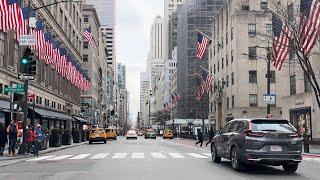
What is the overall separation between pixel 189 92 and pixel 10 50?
8094 cm

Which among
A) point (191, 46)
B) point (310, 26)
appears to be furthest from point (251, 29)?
point (191, 46)

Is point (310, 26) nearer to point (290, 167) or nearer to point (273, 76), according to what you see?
point (290, 167)

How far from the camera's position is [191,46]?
4513 inches

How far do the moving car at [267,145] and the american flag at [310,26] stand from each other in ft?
42.1

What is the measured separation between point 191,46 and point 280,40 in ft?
276

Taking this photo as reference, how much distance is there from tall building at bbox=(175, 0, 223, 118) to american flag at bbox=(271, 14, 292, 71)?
60.8 meters

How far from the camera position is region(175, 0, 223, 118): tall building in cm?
10331

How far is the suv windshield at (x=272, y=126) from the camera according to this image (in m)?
14.9

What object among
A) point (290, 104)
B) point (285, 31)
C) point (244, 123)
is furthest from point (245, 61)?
point (244, 123)

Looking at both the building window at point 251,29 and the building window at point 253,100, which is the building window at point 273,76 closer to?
the building window at point 253,100

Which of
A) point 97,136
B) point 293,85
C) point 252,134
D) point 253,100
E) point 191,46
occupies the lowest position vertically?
point 97,136

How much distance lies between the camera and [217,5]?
343 feet

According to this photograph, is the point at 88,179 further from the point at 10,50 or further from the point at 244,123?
the point at 10,50

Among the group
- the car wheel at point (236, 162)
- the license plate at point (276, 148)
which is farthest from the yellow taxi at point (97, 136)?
the license plate at point (276, 148)
